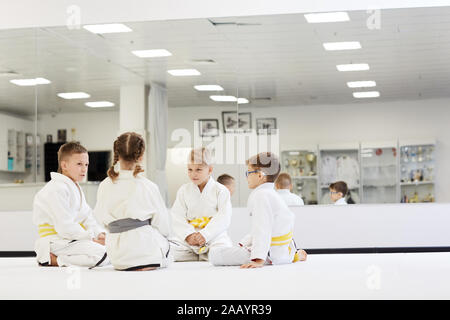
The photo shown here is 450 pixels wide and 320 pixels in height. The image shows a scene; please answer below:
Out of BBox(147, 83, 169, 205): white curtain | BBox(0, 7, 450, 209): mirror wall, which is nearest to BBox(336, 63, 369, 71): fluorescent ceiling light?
BBox(0, 7, 450, 209): mirror wall

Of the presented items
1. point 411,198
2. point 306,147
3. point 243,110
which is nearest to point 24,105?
point 243,110

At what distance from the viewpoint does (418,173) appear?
695 centimetres

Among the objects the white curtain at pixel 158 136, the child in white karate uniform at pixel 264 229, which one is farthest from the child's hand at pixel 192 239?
the white curtain at pixel 158 136

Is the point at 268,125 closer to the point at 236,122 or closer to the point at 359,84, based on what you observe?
the point at 236,122

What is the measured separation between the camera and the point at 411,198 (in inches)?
271

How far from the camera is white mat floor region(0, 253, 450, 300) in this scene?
2.50 meters

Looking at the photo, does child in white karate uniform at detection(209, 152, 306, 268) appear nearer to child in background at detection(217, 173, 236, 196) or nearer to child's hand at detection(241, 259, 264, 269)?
child's hand at detection(241, 259, 264, 269)

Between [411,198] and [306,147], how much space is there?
1313 mm

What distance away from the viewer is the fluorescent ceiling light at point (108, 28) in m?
7.13

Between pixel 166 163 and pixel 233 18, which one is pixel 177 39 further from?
pixel 166 163

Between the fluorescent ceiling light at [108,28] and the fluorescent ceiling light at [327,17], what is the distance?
6.83ft

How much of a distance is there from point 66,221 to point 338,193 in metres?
3.69

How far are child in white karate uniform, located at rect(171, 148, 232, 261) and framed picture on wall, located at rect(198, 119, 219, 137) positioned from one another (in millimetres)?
2321

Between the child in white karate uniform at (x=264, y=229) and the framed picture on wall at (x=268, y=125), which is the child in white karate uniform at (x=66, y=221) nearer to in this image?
the child in white karate uniform at (x=264, y=229)
